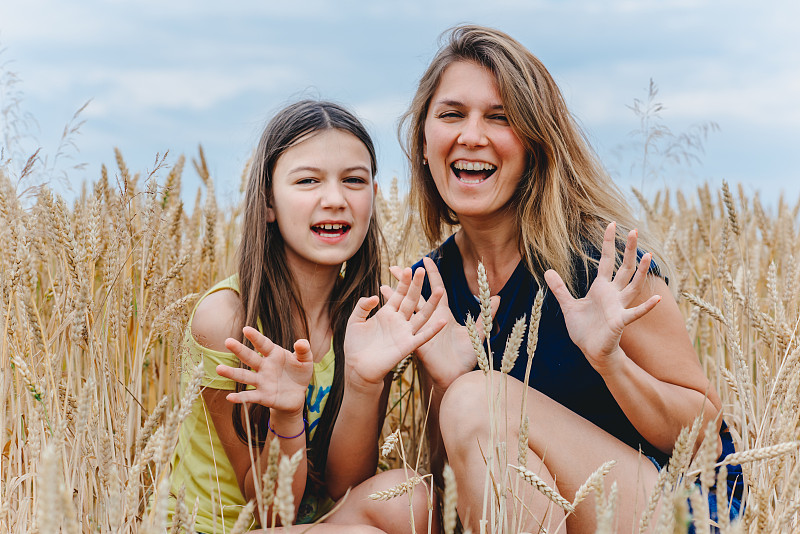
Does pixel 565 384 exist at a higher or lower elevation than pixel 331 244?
lower

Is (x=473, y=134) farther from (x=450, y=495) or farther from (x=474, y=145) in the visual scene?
(x=450, y=495)

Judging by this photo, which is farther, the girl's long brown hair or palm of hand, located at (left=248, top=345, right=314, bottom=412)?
the girl's long brown hair

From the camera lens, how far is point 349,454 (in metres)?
1.83

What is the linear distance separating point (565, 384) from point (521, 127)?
2.34 feet

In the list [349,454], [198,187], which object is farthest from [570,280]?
[198,187]

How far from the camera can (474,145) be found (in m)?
1.91

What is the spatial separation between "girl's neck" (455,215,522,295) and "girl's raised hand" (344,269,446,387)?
0.44 m

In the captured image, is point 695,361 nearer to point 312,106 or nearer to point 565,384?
point 565,384

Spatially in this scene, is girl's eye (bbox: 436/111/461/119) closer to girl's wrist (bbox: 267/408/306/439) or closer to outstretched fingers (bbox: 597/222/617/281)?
outstretched fingers (bbox: 597/222/617/281)

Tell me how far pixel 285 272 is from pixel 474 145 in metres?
0.65

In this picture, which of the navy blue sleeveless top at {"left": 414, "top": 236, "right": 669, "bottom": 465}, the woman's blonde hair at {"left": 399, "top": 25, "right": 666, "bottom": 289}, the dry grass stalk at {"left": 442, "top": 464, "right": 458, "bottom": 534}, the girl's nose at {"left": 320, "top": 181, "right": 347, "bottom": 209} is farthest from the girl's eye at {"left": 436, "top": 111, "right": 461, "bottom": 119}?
the dry grass stalk at {"left": 442, "top": 464, "right": 458, "bottom": 534}

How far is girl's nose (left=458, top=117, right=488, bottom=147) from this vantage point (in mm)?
1899

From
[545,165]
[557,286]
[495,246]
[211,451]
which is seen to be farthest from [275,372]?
[545,165]

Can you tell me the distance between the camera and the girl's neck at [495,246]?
2070mm
